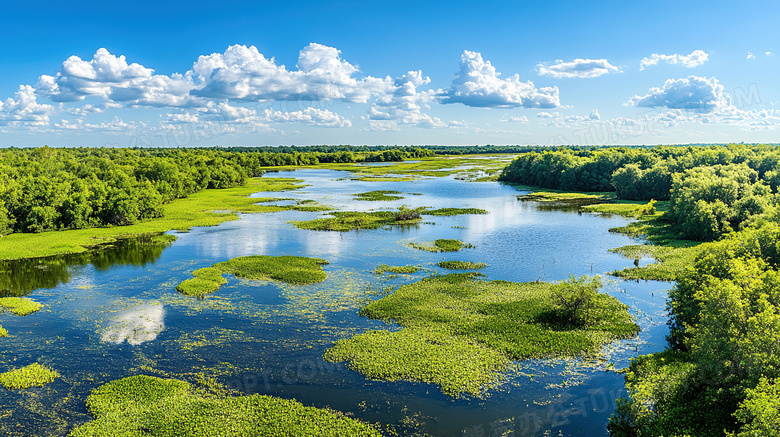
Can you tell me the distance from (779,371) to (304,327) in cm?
2344

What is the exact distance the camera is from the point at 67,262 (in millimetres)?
46062

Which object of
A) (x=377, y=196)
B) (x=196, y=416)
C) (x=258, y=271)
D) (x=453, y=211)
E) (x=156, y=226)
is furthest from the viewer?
(x=377, y=196)

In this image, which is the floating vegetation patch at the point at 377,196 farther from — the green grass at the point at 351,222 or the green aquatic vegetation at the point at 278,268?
the green aquatic vegetation at the point at 278,268

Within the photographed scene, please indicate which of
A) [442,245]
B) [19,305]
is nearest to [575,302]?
[442,245]

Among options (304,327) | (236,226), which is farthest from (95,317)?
(236,226)

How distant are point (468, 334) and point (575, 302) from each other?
758 centimetres

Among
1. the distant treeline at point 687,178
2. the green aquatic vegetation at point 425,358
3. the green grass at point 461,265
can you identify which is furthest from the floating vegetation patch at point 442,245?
the distant treeline at point 687,178

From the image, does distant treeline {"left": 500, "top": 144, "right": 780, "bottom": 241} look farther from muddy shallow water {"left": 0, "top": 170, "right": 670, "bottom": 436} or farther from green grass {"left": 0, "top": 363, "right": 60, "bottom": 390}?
green grass {"left": 0, "top": 363, "right": 60, "bottom": 390}

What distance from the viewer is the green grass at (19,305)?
32.7 metres

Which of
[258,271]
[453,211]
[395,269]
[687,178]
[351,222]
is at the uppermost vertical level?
[687,178]

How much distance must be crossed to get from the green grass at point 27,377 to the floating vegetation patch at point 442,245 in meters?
34.1

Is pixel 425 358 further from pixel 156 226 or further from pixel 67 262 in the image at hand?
pixel 156 226

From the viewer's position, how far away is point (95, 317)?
104 ft

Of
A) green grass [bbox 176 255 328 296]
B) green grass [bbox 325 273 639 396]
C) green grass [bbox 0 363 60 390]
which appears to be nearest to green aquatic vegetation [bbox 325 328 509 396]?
green grass [bbox 325 273 639 396]
